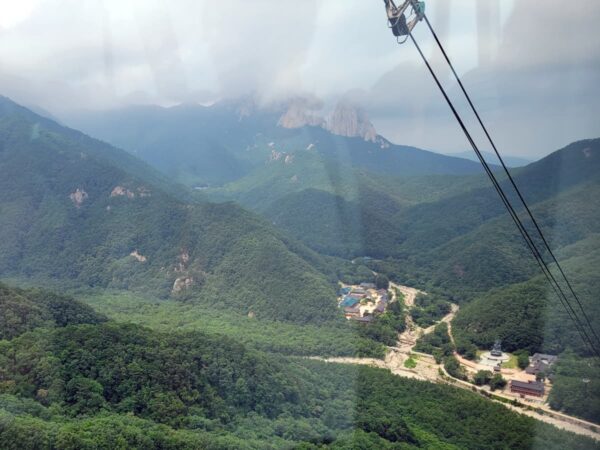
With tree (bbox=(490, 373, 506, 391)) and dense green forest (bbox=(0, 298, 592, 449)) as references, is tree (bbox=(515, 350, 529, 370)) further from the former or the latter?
dense green forest (bbox=(0, 298, 592, 449))

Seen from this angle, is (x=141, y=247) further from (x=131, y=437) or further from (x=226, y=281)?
(x=131, y=437)

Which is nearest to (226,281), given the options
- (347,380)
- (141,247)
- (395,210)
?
(141,247)

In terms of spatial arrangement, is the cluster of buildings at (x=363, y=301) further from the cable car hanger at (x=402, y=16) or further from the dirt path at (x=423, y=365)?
the cable car hanger at (x=402, y=16)

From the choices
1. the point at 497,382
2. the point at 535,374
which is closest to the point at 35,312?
the point at 497,382

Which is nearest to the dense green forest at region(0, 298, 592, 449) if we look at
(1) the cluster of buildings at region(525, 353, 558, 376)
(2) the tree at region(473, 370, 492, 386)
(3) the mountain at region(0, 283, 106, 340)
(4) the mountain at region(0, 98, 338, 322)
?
(3) the mountain at region(0, 283, 106, 340)

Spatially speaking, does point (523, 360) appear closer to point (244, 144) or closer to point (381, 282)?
point (381, 282)

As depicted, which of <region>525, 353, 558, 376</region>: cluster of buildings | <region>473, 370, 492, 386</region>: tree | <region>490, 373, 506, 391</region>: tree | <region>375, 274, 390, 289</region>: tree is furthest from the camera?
<region>375, 274, 390, 289</region>: tree
